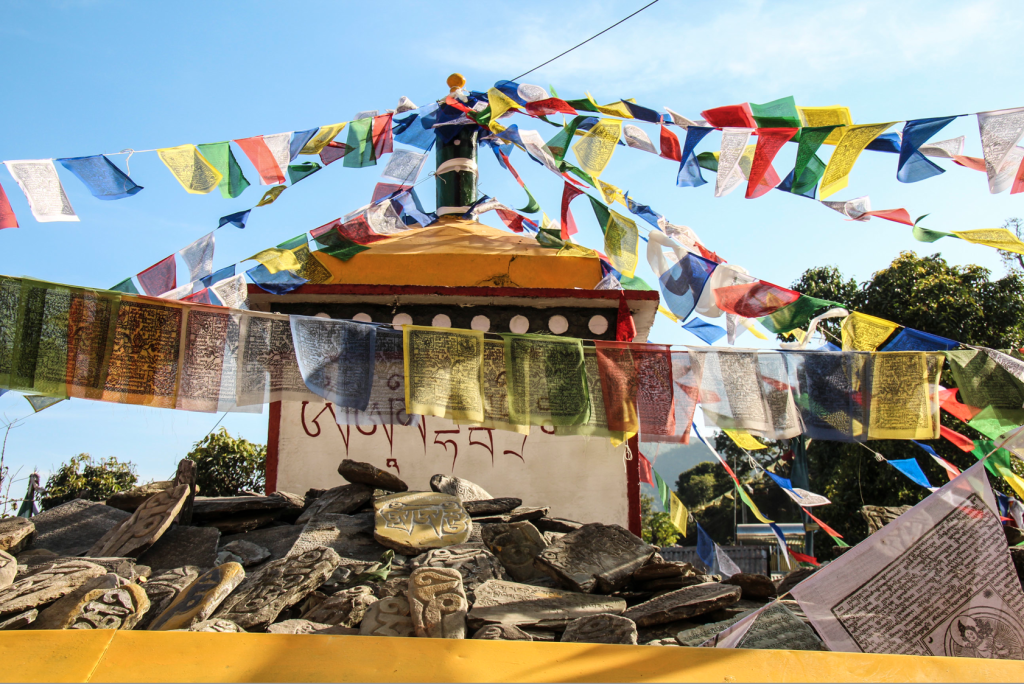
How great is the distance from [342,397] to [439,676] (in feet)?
8.33

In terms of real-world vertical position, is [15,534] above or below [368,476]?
below

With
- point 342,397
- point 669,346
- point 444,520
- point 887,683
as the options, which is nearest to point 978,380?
point 669,346

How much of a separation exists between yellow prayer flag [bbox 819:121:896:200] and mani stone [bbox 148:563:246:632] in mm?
5319

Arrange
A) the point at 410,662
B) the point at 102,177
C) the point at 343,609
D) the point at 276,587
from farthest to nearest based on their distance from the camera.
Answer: the point at 102,177, the point at 276,587, the point at 343,609, the point at 410,662

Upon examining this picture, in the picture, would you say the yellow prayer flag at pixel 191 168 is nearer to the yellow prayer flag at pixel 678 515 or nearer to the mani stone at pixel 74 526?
the mani stone at pixel 74 526

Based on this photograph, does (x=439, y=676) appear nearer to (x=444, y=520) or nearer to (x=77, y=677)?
(x=77, y=677)

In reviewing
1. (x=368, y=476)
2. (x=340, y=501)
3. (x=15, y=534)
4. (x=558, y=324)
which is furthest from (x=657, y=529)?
(x=15, y=534)

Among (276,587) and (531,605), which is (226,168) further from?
(531,605)

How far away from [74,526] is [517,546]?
4071 mm

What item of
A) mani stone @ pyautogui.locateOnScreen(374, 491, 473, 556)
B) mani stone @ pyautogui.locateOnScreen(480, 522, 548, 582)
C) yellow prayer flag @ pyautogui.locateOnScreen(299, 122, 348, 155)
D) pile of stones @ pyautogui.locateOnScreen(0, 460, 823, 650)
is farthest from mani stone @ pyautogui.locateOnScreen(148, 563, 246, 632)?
yellow prayer flag @ pyautogui.locateOnScreen(299, 122, 348, 155)

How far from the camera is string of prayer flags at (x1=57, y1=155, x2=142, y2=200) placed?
5.96 metres

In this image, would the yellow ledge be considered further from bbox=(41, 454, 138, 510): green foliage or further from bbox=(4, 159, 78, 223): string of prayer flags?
bbox=(41, 454, 138, 510): green foliage

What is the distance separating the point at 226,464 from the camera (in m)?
15.6

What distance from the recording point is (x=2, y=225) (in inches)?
209
